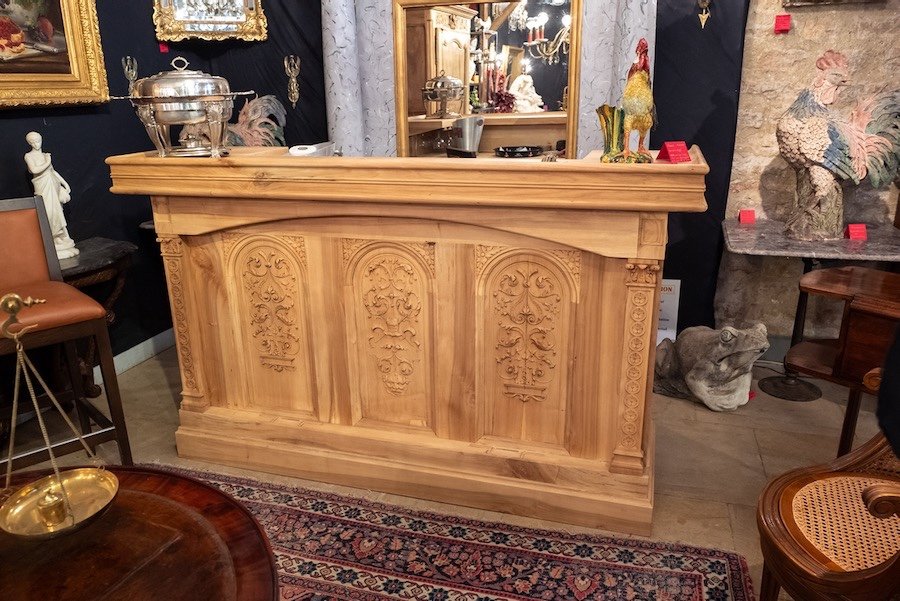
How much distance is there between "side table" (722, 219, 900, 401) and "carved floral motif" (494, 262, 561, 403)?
1.27 m

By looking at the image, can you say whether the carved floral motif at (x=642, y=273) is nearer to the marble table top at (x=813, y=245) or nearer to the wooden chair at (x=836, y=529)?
the wooden chair at (x=836, y=529)

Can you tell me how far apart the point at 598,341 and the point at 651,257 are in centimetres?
A: 33

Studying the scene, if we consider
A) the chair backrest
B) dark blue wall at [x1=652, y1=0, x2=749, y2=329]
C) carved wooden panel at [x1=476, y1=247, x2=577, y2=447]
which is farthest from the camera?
dark blue wall at [x1=652, y1=0, x2=749, y2=329]

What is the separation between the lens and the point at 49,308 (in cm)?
247

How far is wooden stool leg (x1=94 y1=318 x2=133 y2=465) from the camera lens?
258cm

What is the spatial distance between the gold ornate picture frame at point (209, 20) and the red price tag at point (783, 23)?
2.83m

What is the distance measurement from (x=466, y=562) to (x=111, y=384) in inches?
58.6

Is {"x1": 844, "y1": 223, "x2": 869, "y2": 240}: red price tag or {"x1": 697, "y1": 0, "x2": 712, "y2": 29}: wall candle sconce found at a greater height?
{"x1": 697, "y1": 0, "x2": 712, "y2": 29}: wall candle sconce

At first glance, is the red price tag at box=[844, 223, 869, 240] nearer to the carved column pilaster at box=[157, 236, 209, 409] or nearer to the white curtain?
the white curtain

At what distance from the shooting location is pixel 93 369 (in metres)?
3.59

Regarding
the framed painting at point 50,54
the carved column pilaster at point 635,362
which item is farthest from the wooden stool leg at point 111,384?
the carved column pilaster at point 635,362

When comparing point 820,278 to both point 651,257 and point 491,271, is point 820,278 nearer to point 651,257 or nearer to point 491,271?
point 651,257

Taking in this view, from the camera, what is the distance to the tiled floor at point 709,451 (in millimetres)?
2420

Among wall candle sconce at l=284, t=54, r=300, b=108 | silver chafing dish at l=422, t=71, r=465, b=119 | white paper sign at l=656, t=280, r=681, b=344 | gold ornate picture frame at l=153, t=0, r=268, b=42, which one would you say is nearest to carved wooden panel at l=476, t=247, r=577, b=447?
white paper sign at l=656, t=280, r=681, b=344
